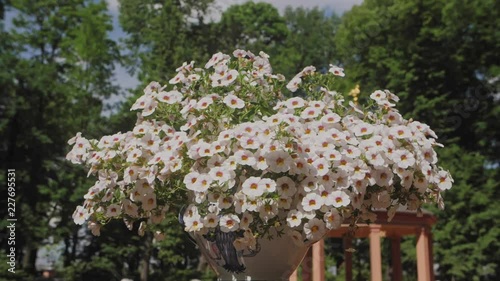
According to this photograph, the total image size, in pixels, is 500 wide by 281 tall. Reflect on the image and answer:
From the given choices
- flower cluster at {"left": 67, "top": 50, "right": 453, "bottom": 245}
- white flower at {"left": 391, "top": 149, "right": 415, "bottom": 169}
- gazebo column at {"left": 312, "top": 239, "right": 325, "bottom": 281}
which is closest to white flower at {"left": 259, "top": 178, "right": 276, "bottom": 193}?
flower cluster at {"left": 67, "top": 50, "right": 453, "bottom": 245}

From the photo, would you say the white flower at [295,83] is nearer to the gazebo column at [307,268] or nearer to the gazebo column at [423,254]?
the gazebo column at [307,268]

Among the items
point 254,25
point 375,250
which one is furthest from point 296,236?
point 254,25

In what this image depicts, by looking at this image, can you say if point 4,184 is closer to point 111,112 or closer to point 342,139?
point 111,112

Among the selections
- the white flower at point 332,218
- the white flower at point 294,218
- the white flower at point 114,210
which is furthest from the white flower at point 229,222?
the white flower at point 114,210

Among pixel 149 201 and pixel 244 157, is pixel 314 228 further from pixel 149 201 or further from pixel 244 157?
pixel 149 201

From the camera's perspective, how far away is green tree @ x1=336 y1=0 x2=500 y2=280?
64.7ft

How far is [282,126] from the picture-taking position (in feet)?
10.0

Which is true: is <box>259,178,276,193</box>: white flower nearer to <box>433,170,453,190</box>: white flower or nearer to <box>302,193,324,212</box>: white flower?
<box>302,193,324,212</box>: white flower

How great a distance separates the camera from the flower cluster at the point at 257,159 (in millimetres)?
3014

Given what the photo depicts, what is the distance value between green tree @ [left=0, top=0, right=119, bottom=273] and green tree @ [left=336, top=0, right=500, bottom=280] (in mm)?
9052

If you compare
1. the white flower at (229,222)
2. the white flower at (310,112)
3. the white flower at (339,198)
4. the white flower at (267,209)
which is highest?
the white flower at (310,112)

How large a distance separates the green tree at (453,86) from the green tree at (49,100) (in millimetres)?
9052

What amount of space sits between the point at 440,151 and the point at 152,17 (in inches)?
469

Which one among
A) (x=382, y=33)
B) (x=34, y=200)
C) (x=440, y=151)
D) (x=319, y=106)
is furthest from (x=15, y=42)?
(x=319, y=106)
